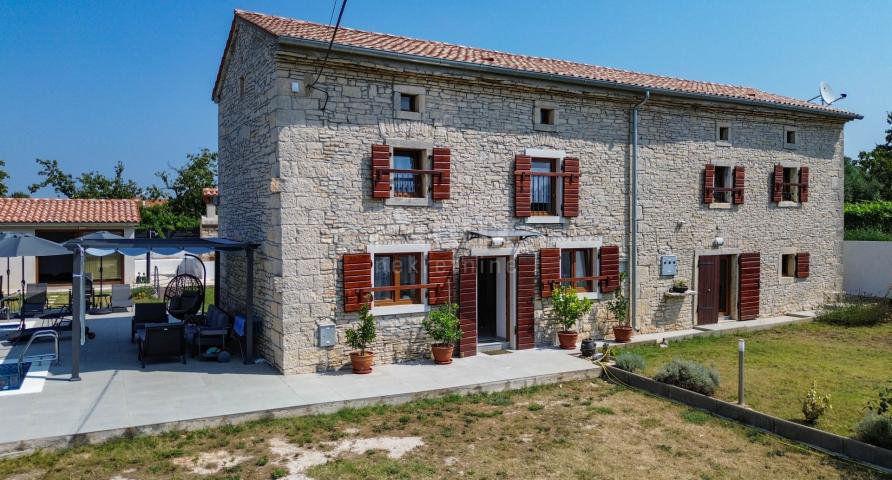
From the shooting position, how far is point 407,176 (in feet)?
35.1

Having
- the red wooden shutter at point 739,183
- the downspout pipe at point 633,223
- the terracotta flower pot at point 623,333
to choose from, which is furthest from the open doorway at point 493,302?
the red wooden shutter at point 739,183

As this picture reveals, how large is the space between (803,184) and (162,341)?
51.1 feet

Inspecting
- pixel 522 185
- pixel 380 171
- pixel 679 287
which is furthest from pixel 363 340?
pixel 679 287

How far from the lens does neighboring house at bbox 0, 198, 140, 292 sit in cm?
2153

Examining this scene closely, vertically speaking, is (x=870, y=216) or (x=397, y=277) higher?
(x=870, y=216)

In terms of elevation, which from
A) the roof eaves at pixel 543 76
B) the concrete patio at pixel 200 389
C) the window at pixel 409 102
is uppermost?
Result: the roof eaves at pixel 543 76

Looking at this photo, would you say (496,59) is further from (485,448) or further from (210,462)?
(210,462)

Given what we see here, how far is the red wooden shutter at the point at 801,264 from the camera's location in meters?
15.8

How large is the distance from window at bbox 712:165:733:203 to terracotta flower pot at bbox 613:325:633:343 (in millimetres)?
4434

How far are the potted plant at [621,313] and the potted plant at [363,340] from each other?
5.46 metres

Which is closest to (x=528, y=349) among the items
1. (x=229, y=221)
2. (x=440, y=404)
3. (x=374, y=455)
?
(x=440, y=404)

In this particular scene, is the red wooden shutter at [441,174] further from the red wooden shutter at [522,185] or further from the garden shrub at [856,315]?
the garden shrub at [856,315]

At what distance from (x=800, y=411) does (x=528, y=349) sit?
481cm

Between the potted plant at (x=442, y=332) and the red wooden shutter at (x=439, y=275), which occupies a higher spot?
the red wooden shutter at (x=439, y=275)
